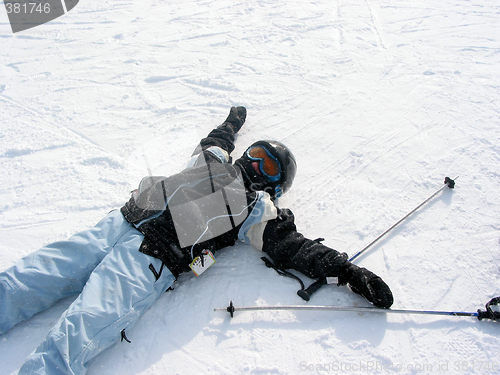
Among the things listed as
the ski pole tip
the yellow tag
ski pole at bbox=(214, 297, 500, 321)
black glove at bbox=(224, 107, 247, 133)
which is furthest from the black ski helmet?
the ski pole tip

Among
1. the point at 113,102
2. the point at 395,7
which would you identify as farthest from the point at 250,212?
the point at 395,7

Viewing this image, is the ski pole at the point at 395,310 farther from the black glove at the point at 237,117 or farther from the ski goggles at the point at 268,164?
the black glove at the point at 237,117

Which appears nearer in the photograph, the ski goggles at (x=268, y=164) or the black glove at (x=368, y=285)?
the black glove at (x=368, y=285)

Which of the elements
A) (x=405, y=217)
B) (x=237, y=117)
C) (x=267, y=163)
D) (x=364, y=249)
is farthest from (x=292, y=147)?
(x=364, y=249)

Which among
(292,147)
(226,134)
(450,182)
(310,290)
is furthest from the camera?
(292,147)

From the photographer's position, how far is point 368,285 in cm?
223

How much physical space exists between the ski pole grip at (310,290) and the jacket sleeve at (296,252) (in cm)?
6

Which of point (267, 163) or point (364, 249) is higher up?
point (267, 163)

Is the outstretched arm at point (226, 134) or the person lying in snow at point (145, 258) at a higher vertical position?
the outstretched arm at point (226, 134)

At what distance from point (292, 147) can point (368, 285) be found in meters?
2.10

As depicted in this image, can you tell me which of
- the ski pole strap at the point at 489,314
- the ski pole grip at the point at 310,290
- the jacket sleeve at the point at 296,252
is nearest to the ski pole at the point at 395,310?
the ski pole strap at the point at 489,314

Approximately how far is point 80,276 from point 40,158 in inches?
79.9

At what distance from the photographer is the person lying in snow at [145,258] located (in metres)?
2.03

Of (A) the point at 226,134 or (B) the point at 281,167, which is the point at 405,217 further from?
(A) the point at 226,134
